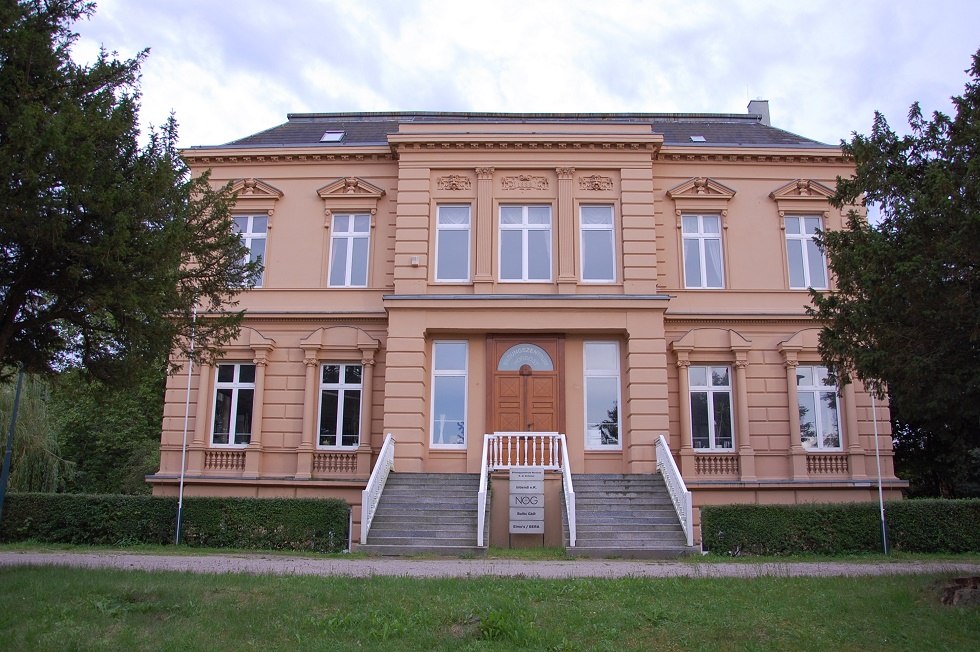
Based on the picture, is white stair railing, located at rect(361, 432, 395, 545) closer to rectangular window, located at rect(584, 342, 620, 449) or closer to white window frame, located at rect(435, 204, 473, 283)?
white window frame, located at rect(435, 204, 473, 283)

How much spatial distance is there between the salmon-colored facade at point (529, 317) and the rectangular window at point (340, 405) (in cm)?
4

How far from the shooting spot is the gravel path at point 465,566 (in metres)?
12.5

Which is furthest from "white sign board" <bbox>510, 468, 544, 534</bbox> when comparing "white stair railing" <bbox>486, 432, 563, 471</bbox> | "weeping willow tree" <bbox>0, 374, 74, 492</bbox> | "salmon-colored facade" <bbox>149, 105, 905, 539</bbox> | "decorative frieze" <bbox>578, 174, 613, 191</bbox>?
"weeping willow tree" <bbox>0, 374, 74, 492</bbox>

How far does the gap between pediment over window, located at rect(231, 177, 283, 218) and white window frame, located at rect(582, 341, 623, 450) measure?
9.63 metres

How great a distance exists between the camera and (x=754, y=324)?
74.6 ft

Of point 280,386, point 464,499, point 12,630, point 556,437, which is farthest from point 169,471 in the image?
point 12,630

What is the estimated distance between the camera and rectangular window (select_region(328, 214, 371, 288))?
23.5 m

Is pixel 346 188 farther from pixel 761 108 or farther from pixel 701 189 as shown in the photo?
pixel 761 108

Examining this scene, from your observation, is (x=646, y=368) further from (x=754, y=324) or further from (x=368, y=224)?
(x=368, y=224)

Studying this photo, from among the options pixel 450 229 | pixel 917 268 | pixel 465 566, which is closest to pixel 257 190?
pixel 450 229

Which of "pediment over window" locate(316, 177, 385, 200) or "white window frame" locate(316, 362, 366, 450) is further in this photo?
"pediment over window" locate(316, 177, 385, 200)

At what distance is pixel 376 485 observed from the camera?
1838cm

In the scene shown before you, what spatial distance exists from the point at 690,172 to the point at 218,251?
564 inches

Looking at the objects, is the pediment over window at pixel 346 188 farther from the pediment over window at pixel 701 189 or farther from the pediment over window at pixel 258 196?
the pediment over window at pixel 701 189
